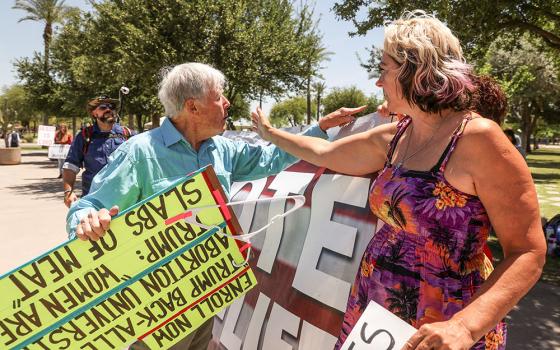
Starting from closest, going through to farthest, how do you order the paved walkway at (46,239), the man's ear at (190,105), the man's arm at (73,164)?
1. the man's ear at (190,105)
2. the paved walkway at (46,239)
3. the man's arm at (73,164)

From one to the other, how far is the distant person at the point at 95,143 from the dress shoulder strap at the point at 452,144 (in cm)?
454

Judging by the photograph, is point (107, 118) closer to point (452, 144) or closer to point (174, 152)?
point (174, 152)

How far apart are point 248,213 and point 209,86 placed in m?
1.45

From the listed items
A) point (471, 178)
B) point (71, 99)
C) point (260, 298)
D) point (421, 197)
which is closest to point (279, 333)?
point (260, 298)

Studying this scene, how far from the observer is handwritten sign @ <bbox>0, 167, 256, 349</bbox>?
1815mm

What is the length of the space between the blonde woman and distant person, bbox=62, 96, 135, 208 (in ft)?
13.8

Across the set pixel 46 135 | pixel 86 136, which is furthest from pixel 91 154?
pixel 46 135

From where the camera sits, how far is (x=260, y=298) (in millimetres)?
2957

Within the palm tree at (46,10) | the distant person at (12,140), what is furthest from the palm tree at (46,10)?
the distant person at (12,140)

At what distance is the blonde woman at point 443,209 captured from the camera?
4.50 feet

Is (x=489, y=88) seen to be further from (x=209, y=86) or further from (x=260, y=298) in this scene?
(x=260, y=298)

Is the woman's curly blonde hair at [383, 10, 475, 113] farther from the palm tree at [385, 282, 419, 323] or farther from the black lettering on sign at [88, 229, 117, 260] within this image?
the black lettering on sign at [88, 229, 117, 260]

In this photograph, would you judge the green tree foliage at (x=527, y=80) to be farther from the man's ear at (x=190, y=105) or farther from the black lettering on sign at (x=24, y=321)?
the black lettering on sign at (x=24, y=321)

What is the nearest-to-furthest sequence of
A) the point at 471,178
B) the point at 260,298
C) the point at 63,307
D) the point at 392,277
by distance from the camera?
1. the point at 471,178
2. the point at 392,277
3. the point at 63,307
4. the point at 260,298
